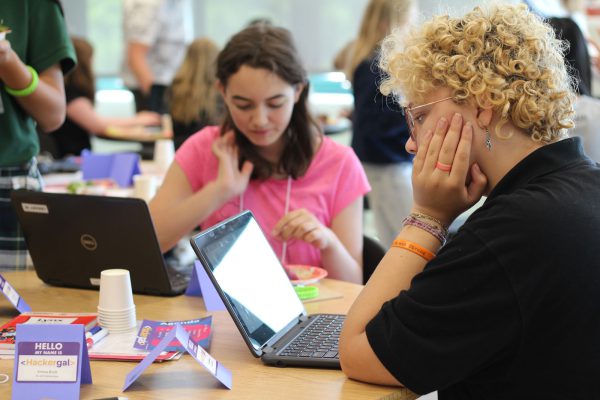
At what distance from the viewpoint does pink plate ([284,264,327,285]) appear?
1936 mm

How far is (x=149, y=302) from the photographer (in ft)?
5.93

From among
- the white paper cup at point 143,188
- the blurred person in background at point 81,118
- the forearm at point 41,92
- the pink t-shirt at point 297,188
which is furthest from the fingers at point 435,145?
the blurred person in background at point 81,118

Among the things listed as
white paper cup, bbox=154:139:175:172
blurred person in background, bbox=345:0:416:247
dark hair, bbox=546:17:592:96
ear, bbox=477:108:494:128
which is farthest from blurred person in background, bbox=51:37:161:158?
ear, bbox=477:108:494:128

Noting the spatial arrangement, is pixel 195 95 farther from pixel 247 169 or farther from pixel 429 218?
pixel 429 218

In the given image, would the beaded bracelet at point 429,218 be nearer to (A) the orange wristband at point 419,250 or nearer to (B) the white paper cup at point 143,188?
(A) the orange wristband at point 419,250

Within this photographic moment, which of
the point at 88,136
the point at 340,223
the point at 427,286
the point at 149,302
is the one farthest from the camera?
the point at 88,136

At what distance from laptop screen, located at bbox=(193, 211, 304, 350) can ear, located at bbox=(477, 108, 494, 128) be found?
1.73ft

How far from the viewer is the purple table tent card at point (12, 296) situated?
63.5 inches

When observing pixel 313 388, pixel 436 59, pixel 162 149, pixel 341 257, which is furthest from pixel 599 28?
pixel 313 388

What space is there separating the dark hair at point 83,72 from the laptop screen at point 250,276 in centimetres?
334

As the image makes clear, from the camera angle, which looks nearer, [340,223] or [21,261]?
[21,261]

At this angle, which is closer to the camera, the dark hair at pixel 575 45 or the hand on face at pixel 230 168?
the hand on face at pixel 230 168

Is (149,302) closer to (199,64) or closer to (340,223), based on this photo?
(340,223)

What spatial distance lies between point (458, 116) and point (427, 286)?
11.1 inches
